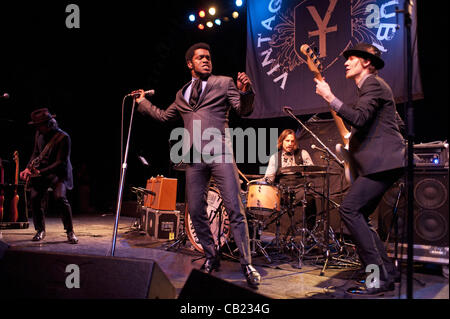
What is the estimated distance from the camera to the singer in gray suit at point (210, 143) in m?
3.32

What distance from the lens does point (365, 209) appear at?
2.95 metres

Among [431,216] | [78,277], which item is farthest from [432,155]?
[78,277]

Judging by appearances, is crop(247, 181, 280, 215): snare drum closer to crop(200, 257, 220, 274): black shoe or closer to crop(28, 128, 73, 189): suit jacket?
crop(200, 257, 220, 274): black shoe

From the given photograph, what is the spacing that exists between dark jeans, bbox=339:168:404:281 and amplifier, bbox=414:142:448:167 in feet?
3.45

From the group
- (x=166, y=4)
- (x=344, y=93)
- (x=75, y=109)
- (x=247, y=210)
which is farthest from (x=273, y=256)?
(x=75, y=109)

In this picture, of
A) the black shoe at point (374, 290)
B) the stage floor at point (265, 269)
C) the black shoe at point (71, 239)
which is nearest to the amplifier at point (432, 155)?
the stage floor at point (265, 269)

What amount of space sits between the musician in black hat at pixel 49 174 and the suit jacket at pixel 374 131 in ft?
14.4

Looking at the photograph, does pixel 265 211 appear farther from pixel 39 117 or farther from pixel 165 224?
pixel 39 117

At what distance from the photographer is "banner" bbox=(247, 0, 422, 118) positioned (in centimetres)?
486

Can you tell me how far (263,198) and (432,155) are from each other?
6.63 feet

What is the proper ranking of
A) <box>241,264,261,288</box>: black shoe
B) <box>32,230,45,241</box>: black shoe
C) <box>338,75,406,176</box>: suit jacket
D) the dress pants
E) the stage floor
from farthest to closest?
<box>32,230,45,241</box>: black shoe → the dress pants → <box>241,264,261,288</box>: black shoe → the stage floor → <box>338,75,406,176</box>: suit jacket

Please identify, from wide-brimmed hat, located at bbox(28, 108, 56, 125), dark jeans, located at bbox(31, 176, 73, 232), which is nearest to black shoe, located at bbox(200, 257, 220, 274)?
dark jeans, located at bbox(31, 176, 73, 232)
